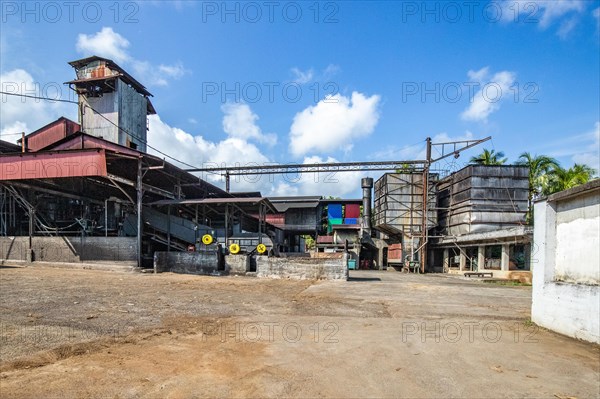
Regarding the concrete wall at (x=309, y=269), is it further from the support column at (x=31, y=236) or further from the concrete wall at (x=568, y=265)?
the support column at (x=31, y=236)

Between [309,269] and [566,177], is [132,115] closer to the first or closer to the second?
[309,269]

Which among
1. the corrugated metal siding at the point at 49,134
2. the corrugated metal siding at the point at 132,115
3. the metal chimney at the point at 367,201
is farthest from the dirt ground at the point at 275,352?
the metal chimney at the point at 367,201

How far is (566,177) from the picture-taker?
74.9 feet

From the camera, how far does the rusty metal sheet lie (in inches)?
609

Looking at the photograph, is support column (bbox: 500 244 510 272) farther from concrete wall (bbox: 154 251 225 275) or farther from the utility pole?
concrete wall (bbox: 154 251 225 275)

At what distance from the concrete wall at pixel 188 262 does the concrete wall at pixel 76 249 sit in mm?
1387

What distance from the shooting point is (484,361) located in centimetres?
410

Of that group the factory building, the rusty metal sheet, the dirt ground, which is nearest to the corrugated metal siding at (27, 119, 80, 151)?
the factory building

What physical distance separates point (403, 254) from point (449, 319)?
2233 centimetres

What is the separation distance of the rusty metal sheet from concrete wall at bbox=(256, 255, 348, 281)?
9.53 m

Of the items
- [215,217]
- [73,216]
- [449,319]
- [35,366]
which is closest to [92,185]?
[73,216]

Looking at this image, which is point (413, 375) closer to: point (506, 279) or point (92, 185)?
point (506, 279)

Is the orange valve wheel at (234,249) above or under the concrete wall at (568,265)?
under

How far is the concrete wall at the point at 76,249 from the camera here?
16609 millimetres
